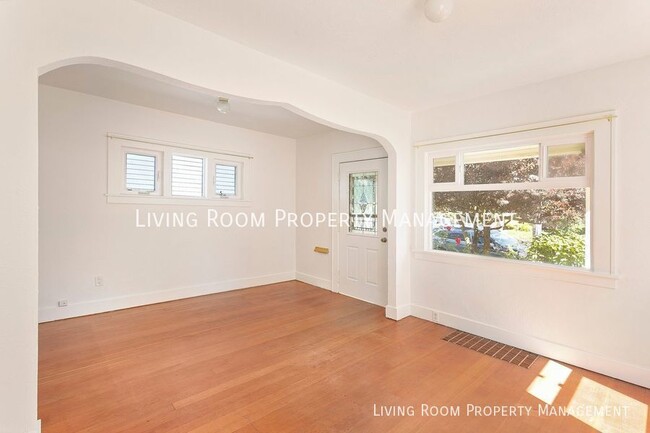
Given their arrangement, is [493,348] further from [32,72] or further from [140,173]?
[140,173]

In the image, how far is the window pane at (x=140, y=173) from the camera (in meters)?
4.12

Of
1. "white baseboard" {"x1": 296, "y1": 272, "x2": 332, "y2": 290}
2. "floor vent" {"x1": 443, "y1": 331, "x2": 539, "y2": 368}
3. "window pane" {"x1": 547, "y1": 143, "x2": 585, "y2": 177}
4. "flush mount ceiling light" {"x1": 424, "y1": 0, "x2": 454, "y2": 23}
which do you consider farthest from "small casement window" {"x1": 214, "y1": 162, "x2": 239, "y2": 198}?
"window pane" {"x1": 547, "y1": 143, "x2": 585, "y2": 177}

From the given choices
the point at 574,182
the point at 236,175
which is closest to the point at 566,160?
the point at 574,182

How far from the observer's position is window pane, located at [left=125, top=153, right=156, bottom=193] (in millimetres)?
4117

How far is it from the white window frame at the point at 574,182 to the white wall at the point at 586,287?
2.4 inches

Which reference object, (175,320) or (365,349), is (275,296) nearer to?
(175,320)

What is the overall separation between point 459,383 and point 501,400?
0.30 meters

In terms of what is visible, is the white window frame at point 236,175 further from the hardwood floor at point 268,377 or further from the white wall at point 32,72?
the white wall at point 32,72

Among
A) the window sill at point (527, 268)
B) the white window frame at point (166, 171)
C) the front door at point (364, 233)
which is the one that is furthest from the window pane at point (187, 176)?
the window sill at point (527, 268)

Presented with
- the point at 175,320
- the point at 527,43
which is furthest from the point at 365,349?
the point at 527,43

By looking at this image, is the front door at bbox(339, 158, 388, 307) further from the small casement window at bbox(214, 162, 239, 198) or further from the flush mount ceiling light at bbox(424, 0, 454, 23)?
the flush mount ceiling light at bbox(424, 0, 454, 23)

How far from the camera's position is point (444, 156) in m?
3.71

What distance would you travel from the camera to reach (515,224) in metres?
3.20

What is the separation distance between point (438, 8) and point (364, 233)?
327 centimetres
